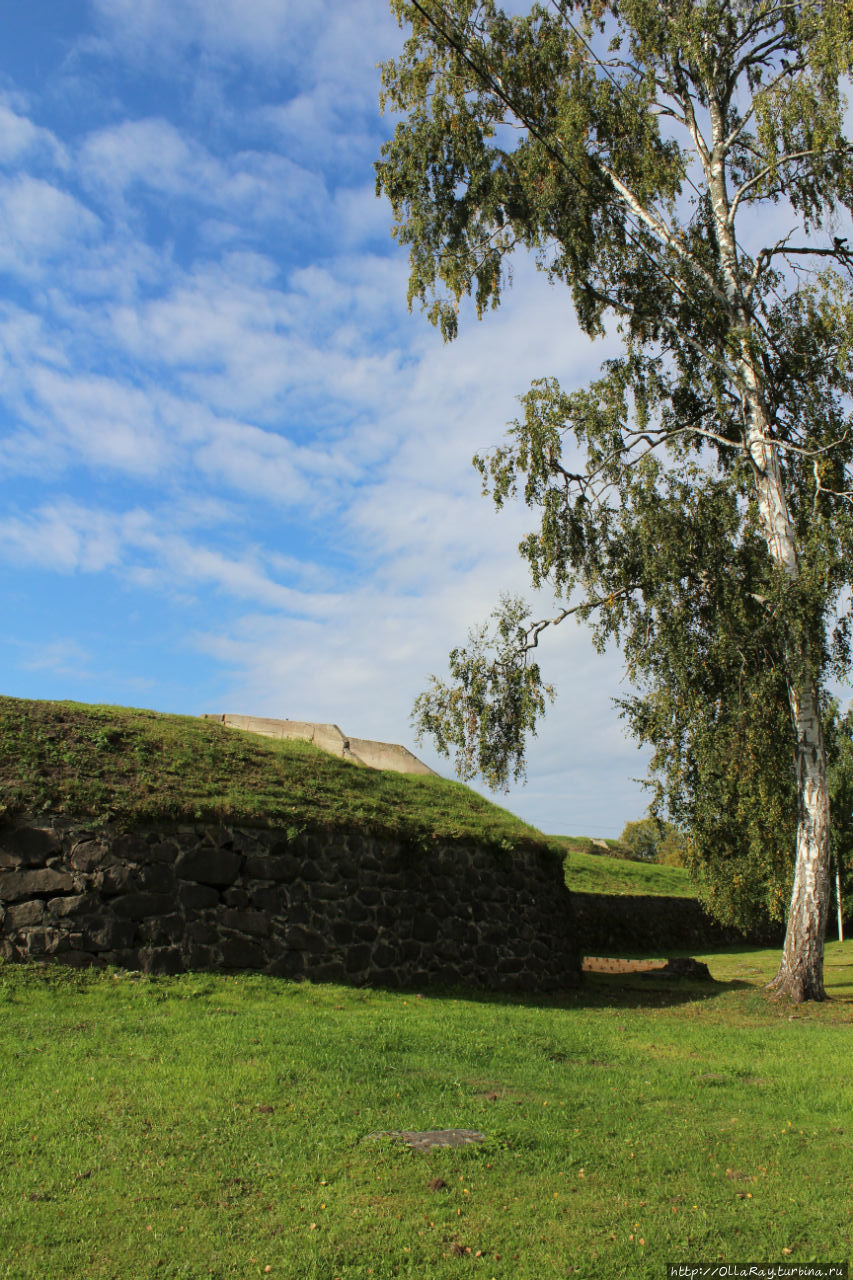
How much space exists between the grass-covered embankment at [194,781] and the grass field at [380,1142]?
217 centimetres

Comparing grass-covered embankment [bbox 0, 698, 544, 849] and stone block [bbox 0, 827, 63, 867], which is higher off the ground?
grass-covered embankment [bbox 0, 698, 544, 849]

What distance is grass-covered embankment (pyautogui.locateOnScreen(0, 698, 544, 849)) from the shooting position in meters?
11.2

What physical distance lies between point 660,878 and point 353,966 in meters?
22.5

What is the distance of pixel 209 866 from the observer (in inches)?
452

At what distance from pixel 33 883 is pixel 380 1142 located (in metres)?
6.26

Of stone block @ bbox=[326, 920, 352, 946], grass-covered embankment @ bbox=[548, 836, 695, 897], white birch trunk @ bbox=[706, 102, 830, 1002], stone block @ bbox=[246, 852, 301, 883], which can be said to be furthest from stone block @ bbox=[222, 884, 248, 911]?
grass-covered embankment @ bbox=[548, 836, 695, 897]

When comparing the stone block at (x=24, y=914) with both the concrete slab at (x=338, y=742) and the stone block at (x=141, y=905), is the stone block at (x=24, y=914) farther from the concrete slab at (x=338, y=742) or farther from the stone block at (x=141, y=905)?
the concrete slab at (x=338, y=742)

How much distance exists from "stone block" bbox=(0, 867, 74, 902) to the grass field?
97 cm

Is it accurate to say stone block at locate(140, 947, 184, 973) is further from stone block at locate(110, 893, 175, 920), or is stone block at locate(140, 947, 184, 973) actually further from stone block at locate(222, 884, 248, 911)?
stone block at locate(222, 884, 248, 911)

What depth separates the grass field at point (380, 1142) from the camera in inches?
177

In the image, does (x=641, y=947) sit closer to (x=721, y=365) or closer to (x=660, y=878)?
(x=660, y=878)

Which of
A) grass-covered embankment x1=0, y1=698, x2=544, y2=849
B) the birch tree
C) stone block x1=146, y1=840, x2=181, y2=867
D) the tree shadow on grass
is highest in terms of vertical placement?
the birch tree

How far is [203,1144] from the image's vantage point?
570 centimetres

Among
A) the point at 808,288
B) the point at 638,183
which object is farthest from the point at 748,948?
the point at 638,183
